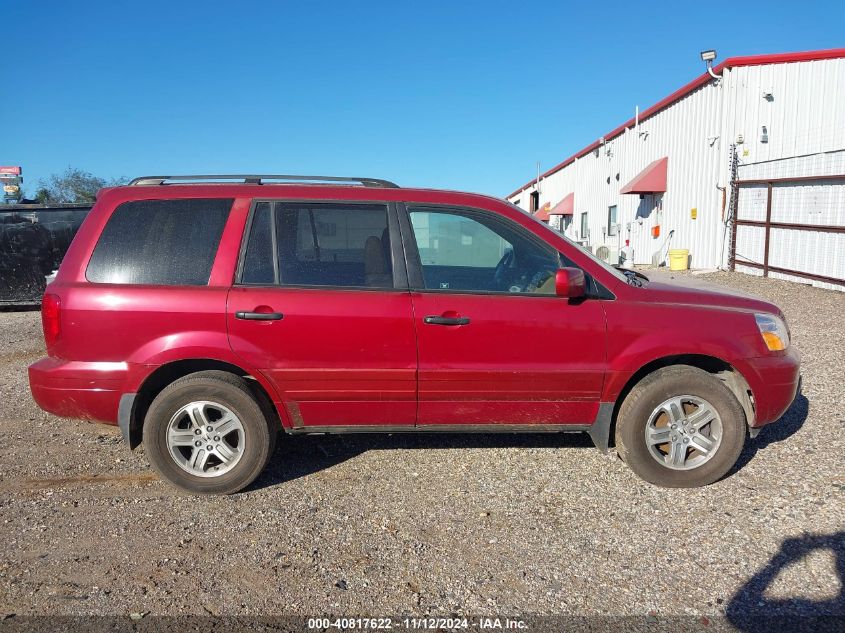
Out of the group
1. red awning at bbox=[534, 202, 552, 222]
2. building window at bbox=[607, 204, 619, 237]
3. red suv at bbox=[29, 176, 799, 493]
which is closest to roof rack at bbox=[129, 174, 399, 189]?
red suv at bbox=[29, 176, 799, 493]

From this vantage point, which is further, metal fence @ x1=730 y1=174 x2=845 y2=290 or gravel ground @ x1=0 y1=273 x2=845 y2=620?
metal fence @ x1=730 y1=174 x2=845 y2=290

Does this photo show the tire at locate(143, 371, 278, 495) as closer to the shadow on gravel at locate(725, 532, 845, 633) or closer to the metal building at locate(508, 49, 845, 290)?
the shadow on gravel at locate(725, 532, 845, 633)

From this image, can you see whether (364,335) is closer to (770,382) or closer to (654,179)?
(770,382)

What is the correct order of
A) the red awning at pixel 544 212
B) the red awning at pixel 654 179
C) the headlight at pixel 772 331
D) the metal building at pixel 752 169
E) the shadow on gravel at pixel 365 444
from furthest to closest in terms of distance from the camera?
1. the red awning at pixel 544 212
2. the red awning at pixel 654 179
3. the metal building at pixel 752 169
4. the shadow on gravel at pixel 365 444
5. the headlight at pixel 772 331

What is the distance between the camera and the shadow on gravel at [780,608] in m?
2.61

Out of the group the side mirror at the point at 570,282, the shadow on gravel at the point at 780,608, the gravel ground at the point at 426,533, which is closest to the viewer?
the shadow on gravel at the point at 780,608

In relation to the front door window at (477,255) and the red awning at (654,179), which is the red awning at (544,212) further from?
the front door window at (477,255)

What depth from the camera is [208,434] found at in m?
3.74

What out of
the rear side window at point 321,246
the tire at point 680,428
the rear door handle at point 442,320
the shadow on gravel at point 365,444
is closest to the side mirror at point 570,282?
the rear door handle at point 442,320

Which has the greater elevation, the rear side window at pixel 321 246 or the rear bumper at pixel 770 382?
the rear side window at pixel 321 246

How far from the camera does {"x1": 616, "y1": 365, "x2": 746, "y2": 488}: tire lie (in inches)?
150

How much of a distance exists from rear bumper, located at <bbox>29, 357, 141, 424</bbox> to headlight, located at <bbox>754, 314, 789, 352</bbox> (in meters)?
3.85

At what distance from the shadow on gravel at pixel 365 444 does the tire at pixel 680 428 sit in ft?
2.73

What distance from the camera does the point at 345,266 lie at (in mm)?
3818
